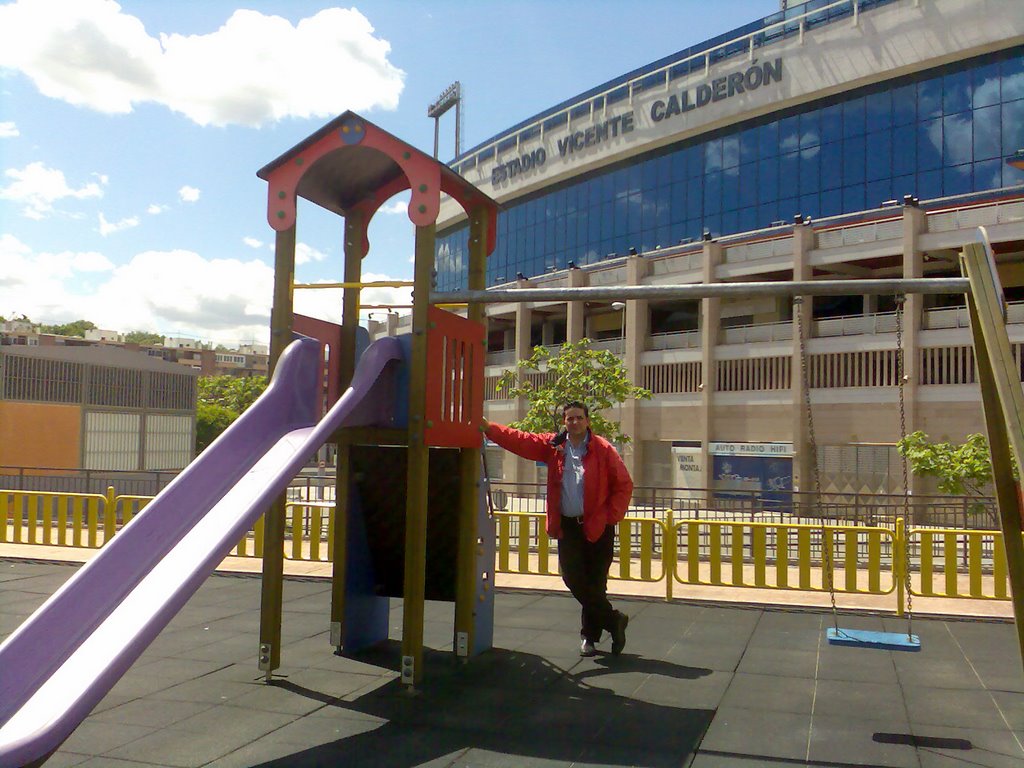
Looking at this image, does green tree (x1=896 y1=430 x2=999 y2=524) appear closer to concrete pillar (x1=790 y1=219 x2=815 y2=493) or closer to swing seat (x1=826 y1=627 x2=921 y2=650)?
swing seat (x1=826 y1=627 x2=921 y2=650)

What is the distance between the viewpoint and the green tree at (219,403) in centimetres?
8006

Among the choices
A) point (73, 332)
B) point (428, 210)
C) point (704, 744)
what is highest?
point (73, 332)

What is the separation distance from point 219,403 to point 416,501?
301 ft

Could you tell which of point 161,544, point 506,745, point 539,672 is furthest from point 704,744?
point 161,544

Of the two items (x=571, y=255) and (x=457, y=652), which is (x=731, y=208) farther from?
(x=457, y=652)

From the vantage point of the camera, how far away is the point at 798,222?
36.9 m

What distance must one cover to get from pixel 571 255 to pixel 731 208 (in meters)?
11.0

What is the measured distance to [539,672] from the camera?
672cm

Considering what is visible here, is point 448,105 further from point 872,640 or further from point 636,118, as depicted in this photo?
point 872,640

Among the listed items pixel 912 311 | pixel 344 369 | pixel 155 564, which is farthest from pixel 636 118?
pixel 155 564

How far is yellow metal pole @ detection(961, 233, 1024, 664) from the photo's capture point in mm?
4543

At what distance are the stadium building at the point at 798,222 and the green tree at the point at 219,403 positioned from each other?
107ft

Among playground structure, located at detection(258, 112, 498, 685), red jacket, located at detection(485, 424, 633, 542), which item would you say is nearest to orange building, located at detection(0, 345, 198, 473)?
playground structure, located at detection(258, 112, 498, 685)

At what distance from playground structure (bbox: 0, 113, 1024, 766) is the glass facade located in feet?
118
